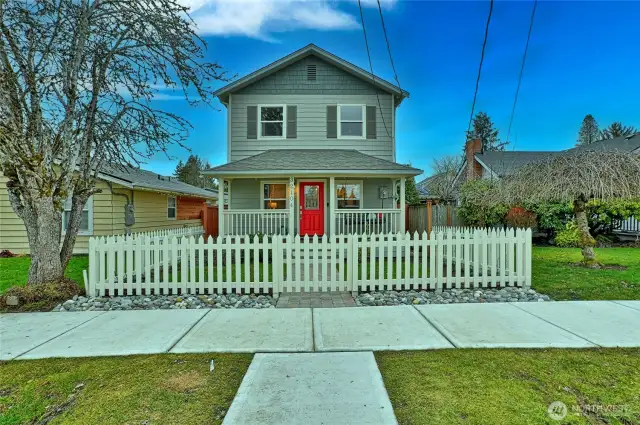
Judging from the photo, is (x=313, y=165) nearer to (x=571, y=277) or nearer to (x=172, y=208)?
(x=571, y=277)

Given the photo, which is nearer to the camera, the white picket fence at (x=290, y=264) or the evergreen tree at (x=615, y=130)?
the white picket fence at (x=290, y=264)

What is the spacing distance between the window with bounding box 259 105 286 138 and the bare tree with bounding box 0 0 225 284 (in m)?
5.68

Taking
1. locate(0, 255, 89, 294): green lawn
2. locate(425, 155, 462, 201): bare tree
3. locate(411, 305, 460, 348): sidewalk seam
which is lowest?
locate(0, 255, 89, 294): green lawn

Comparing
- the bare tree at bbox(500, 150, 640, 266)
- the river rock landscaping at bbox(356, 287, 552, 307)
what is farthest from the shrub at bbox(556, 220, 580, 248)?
the river rock landscaping at bbox(356, 287, 552, 307)

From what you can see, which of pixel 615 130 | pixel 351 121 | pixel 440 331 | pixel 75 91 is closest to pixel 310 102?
pixel 351 121

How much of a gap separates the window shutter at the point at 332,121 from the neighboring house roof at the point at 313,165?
3.14 ft

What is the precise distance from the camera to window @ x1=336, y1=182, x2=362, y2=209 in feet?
40.8

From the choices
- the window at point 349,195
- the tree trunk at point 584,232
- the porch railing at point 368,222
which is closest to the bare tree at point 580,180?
the tree trunk at point 584,232

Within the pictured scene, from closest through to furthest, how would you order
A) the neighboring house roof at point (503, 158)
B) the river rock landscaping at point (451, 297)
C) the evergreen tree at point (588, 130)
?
1. the river rock landscaping at point (451, 297)
2. the neighboring house roof at point (503, 158)
3. the evergreen tree at point (588, 130)

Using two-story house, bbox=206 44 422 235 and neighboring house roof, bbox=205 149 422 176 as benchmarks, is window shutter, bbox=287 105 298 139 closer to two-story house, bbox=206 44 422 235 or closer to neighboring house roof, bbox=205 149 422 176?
two-story house, bbox=206 44 422 235

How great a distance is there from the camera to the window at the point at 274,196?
12375 mm

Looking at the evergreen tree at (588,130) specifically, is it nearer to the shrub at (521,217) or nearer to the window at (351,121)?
the shrub at (521,217)

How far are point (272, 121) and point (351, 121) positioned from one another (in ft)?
10.2

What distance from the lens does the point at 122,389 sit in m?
2.69
